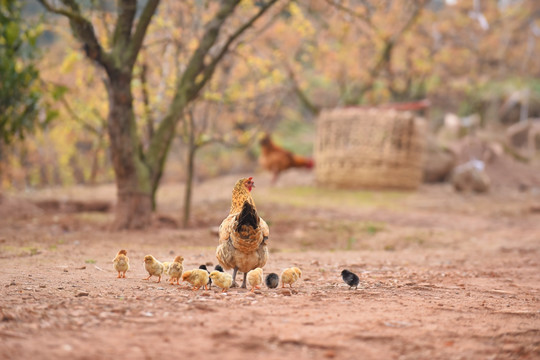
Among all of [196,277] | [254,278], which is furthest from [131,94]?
[254,278]

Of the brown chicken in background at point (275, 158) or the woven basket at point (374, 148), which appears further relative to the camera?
the brown chicken in background at point (275, 158)

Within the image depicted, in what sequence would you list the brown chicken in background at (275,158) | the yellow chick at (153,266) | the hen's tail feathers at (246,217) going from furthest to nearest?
1. the brown chicken in background at (275,158)
2. the yellow chick at (153,266)
3. the hen's tail feathers at (246,217)

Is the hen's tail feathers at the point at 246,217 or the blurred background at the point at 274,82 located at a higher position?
the blurred background at the point at 274,82

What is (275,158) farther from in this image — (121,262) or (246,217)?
(246,217)

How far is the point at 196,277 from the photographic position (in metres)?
4.77

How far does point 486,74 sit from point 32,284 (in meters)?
29.7

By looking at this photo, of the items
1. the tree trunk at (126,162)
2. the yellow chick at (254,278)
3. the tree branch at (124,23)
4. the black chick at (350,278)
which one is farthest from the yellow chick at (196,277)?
the tree branch at (124,23)

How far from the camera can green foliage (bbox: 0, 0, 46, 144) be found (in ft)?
29.6

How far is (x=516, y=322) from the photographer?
3.94 m

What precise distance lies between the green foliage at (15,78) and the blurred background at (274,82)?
0.03 metres

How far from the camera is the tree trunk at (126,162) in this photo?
8.80m

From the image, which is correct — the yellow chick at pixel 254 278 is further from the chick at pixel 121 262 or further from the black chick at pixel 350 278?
the chick at pixel 121 262

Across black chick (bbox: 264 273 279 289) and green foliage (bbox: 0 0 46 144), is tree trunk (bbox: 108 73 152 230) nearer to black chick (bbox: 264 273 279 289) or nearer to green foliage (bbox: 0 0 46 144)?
green foliage (bbox: 0 0 46 144)

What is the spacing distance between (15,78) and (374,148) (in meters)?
10.8
